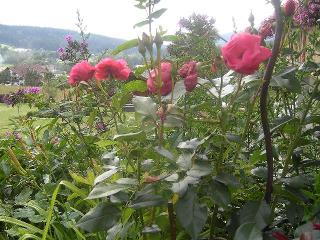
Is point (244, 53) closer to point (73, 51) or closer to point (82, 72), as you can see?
point (82, 72)

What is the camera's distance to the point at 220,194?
2.44ft

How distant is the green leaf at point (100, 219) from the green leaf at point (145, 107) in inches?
7.8

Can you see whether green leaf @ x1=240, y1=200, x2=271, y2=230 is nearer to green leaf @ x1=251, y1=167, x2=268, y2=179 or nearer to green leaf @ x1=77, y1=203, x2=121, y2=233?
green leaf @ x1=251, y1=167, x2=268, y2=179

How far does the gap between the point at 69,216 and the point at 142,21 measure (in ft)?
2.28

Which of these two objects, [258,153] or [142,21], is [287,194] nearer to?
[258,153]

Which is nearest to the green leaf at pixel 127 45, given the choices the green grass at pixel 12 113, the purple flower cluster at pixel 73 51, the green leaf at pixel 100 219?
the green leaf at pixel 100 219

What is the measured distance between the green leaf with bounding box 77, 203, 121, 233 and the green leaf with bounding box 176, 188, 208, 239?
5.8 inches

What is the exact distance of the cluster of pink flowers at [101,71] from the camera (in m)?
1.01

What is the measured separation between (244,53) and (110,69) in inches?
15.5

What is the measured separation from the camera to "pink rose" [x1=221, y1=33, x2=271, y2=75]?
2.38 ft

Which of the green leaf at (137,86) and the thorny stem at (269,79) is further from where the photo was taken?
the green leaf at (137,86)

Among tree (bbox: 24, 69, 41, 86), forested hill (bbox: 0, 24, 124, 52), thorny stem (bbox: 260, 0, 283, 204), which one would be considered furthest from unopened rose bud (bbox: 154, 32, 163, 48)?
forested hill (bbox: 0, 24, 124, 52)

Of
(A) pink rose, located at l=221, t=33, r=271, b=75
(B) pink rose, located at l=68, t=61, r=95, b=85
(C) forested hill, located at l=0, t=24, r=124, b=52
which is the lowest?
(C) forested hill, located at l=0, t=24, r=124, b=52

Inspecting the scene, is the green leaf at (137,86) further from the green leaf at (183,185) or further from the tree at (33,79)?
the tree at (33,79)
